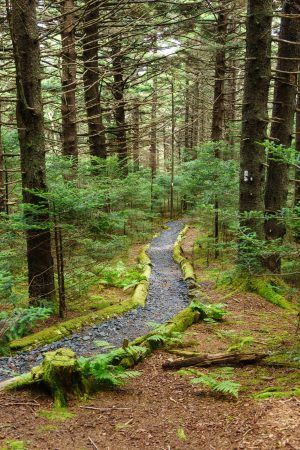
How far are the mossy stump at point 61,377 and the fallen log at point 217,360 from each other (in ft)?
4.63

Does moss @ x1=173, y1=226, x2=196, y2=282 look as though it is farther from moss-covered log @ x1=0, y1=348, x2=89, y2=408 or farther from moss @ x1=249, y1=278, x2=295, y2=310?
moss-covered log @ x1=0, y1=348, x2=89, y2=408

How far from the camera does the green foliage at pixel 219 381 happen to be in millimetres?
3968

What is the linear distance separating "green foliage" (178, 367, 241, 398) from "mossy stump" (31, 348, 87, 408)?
4.33ft

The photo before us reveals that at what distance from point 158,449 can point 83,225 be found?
457 centimetres

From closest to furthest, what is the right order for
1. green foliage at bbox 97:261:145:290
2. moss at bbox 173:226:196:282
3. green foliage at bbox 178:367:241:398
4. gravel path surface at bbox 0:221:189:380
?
green foliage at bbox 178:367:241:398, gravel path surface at bbox 0:221:189:380, green foliage at bbox 97:261:145:290, moss at bbox 173:226:196:282

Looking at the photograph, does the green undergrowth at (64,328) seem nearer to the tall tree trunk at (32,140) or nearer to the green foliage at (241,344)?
the tall tree trunk at (32,140)

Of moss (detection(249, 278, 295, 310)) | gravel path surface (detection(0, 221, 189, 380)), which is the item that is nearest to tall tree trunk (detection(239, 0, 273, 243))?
moss (detection(249, 278, 295, 310))

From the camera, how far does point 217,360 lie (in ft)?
16.5

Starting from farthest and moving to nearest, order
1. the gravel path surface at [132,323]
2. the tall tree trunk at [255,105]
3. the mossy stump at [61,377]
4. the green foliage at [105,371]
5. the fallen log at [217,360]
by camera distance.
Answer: the tall tree trunk at [255,105], the gravel path surface at [132,323], the fallen log at [217,360], the green foliage at [105,371], the mossy stump at [61,377]

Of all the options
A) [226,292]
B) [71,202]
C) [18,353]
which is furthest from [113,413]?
[226,292]

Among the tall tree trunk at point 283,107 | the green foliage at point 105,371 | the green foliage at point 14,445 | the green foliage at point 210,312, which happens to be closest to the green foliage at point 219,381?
the green foliage at point 105,371

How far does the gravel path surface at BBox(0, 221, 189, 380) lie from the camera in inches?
222

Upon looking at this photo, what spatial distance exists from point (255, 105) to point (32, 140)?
4.59 meters

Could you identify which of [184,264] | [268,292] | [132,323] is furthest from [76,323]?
[184,264]
